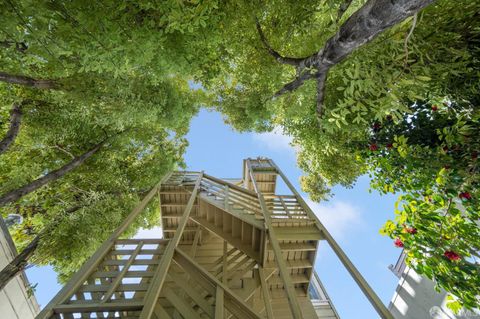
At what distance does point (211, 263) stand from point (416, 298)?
5988 millimetres

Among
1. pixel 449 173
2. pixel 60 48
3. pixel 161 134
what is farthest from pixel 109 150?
pixel 449 173

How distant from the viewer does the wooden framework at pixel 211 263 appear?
104 inches

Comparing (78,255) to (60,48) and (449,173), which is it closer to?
(60,48)

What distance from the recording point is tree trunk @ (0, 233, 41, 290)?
5426mm

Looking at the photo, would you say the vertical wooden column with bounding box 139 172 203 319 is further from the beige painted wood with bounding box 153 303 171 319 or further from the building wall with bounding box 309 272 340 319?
the building wall with bounding box 309 272 340 319

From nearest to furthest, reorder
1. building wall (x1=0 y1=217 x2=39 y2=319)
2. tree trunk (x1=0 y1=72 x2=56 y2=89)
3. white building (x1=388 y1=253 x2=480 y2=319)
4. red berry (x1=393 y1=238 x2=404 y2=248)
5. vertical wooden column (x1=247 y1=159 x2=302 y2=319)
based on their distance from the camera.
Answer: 1. vertical wooden column (x1=247 y1=159 x2=302 y2=319)
2. red berry (x1=393 y1=238 x2=404 y2=248)
3. tree trunk (x1=0 y1=72 x2=56 y2=89)
4. white building (x1=388 y1=253 x2=480 y2=319)
5. building wall (x1=0 y1=217 x2=39 y2=319)

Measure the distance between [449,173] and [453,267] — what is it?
1195 millimetres

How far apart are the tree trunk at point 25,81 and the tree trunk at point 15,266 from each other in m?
4.89

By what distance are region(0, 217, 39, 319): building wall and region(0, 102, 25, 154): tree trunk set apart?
3303 millimetres

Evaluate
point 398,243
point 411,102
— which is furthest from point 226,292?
point 411,102

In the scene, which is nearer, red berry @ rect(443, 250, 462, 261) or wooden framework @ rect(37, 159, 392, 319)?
red berry @ rect(443, 250, 462, 261)

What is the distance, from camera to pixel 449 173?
2693 millimetres

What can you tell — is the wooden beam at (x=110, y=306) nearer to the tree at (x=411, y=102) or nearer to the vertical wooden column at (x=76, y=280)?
the vertical wooden column at (x=76, y=280)

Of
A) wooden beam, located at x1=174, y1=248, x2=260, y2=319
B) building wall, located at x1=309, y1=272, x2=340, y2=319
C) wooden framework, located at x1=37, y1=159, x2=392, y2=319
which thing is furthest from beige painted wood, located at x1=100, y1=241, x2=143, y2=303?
building wall, located at x1=309, y1=272, x2=340, y2=319
